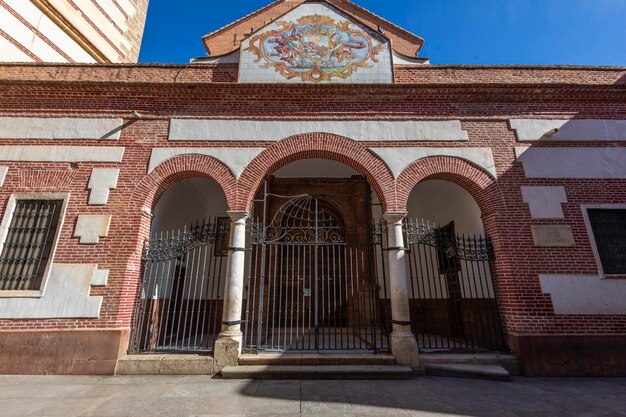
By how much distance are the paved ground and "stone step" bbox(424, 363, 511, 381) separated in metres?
0.15

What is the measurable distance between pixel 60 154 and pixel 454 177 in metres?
8.17

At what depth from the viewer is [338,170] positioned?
31.7ft

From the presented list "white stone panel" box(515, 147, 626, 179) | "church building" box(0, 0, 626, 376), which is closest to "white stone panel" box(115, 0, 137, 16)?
"church building" box(0, 0, 626, 376)

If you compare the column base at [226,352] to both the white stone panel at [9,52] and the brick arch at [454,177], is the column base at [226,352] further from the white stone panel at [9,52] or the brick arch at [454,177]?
the white stone panel at [9,52]

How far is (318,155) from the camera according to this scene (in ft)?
22.0

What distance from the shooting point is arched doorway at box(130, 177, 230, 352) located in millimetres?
6090

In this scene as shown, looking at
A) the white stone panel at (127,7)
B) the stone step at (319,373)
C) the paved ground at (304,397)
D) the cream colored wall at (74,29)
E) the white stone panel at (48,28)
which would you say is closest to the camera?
the paved ground at (304,397)

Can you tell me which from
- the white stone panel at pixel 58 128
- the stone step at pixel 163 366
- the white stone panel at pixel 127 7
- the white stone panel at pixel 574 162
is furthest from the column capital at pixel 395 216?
the white stone panel at pixel 127 7

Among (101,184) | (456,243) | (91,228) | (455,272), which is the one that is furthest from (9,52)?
(455,272)

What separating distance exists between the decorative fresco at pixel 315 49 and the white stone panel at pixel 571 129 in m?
3.60

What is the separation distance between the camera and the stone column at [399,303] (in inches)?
213

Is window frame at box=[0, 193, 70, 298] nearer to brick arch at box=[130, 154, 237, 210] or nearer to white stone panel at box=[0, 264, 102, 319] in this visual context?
white stone panel at box=[0, 264, 102, 319]

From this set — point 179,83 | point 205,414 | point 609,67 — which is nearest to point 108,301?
point 205,414

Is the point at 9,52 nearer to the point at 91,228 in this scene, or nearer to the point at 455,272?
the point at 91,228
